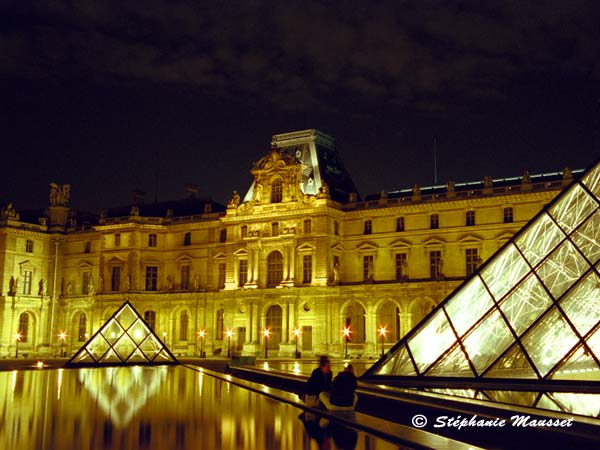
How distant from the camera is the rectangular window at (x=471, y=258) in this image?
4784cm

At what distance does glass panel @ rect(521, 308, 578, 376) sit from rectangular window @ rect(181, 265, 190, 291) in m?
44.2

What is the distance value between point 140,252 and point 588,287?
46203 millimetres

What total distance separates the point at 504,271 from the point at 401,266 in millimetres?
30858

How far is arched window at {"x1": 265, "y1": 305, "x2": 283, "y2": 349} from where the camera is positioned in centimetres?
5244

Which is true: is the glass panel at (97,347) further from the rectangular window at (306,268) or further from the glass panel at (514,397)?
the glass panel at (514,397)

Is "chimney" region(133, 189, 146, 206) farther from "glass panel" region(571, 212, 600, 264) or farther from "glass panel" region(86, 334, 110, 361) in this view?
"glass panel" region(571, 212, 600, 264)

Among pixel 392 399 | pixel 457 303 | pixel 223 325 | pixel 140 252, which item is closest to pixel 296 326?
pixel 223 325

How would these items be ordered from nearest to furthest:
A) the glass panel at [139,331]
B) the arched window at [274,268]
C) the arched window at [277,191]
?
the glass panel at [139,331] < the arched window at [274,268] < the arched window at [277,191]

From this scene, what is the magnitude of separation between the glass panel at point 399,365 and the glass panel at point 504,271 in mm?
2732

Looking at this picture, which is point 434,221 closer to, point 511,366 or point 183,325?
point 183,325

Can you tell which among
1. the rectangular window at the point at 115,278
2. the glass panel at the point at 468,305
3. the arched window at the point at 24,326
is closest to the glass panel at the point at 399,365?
the glass panel at the point at 468,305

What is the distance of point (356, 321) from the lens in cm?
5125

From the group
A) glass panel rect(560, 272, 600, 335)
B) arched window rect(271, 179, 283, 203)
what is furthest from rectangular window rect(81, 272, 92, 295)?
glass panel rect(560, 272, 600, 335)

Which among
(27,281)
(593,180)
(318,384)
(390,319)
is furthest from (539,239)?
(27,281)
